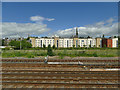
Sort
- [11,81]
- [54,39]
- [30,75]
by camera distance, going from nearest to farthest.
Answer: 1. [11,81]
2. [30,75]
3. [54,39]

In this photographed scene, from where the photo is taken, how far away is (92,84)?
17.0 ft

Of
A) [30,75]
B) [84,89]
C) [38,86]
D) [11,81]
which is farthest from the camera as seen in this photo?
[30,75]

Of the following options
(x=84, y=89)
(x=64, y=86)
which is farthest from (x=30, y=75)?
(x=84, y=89)

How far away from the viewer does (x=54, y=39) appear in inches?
2562

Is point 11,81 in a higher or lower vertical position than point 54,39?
lower

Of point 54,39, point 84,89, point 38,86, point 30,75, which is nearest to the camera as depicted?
point 84,89

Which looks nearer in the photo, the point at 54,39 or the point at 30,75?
the point at 30,75

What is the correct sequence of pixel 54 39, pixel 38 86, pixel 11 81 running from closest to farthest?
1. pixel 38 86
2. pixel 11 81
3. pixel 54 39

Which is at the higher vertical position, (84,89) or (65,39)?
(65,39)

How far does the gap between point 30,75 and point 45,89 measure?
2.36 meters

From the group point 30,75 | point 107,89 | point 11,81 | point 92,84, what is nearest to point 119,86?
point 107,89

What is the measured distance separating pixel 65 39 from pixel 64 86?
61.8 metres

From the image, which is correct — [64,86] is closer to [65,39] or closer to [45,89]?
[45,89]

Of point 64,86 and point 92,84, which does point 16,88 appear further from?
point 92,84
